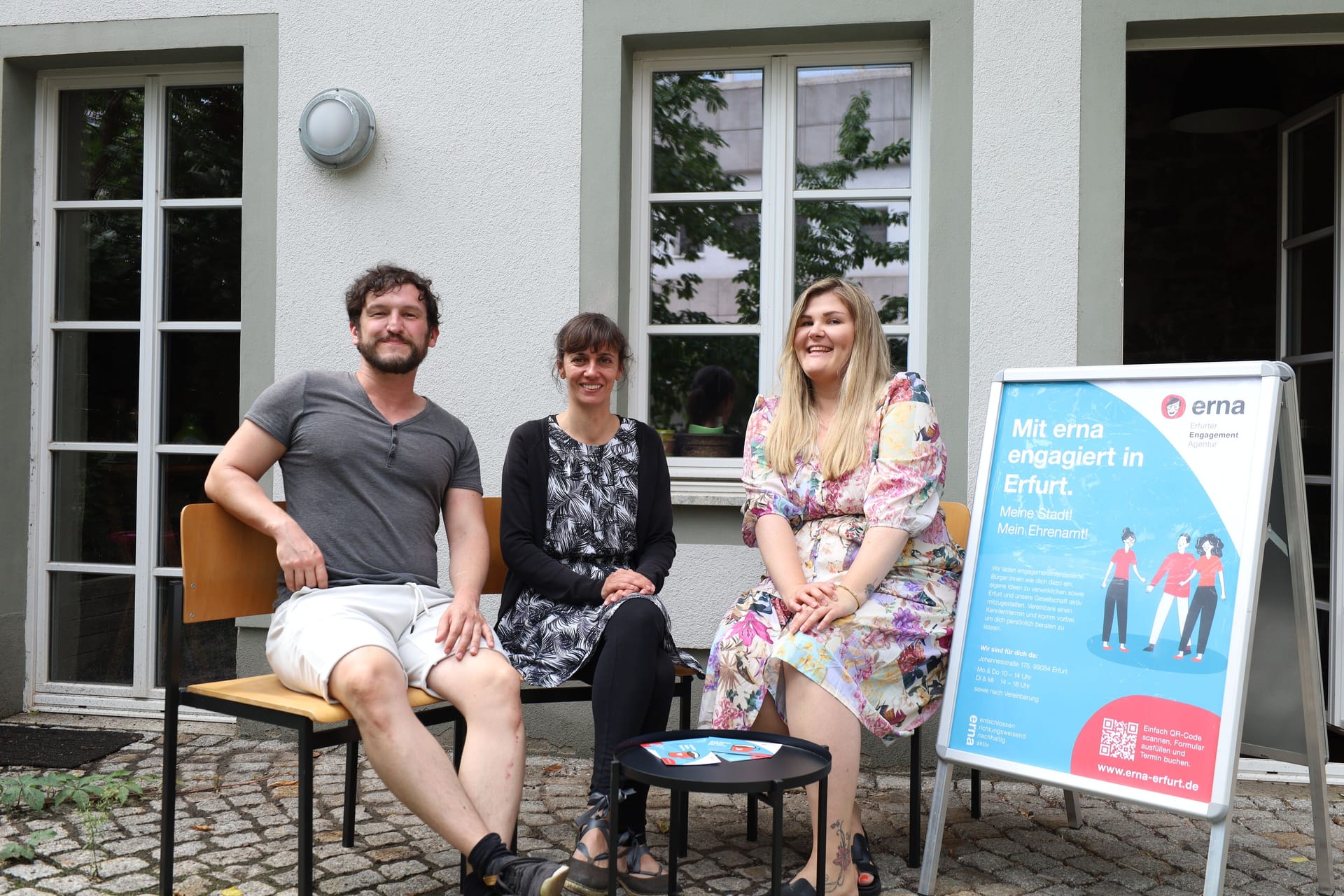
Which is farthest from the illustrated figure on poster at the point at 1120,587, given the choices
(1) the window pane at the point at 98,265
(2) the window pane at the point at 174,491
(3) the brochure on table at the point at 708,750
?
(1) the window pane at the point at 98,265

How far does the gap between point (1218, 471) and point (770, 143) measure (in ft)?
6.98

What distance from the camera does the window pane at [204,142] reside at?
167 inches

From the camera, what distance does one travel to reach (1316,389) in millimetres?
4094

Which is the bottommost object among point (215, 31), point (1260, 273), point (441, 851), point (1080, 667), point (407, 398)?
point (441, 851)

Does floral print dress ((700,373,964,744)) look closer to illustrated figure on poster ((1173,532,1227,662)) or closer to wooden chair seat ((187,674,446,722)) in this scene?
illustrated figure on poster ((1173,532,1227,662))

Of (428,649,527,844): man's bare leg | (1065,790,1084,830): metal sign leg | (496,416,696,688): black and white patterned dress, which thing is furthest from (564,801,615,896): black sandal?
(1065,790,1084,830): metal sign leg

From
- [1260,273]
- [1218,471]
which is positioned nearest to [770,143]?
[1218,471]

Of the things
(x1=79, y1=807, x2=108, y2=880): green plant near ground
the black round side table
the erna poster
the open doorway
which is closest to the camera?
the black round side table

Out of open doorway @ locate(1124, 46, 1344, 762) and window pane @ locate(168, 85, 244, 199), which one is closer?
open doorway @ locate(1124, 46, 1344, 762)

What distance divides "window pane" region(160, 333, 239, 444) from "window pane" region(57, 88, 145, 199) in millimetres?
673

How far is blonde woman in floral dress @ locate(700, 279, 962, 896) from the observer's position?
250 cm

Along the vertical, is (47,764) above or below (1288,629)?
below

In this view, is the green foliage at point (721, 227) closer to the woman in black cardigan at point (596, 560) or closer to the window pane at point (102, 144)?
the woman in black cardigan at point (596, 560)

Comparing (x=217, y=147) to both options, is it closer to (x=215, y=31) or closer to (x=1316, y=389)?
(x=215, y=31)
